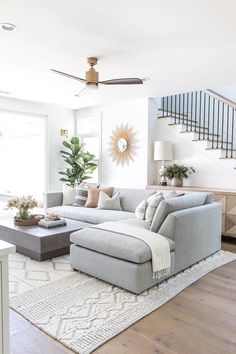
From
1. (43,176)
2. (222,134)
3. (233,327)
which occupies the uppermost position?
(222,134)

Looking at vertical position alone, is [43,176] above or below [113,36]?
below

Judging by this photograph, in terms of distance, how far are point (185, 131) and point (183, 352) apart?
4.27 m

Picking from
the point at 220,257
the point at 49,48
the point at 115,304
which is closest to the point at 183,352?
the point at 115,304

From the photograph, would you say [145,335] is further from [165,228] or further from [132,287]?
[165,228]

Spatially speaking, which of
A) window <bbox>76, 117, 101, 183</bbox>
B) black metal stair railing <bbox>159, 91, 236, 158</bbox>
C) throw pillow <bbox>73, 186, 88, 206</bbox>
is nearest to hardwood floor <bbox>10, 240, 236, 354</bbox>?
throw pillow <bbox>73, 186, 88, 206</bbox>

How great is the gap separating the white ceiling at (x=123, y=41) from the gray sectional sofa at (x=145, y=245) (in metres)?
1.73

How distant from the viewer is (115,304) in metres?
2.44

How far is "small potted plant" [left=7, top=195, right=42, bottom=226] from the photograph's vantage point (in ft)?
12.5

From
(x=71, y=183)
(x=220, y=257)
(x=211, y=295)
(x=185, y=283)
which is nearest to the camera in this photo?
(x=211, y=295)

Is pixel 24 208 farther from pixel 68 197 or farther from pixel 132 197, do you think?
pixel 132 197

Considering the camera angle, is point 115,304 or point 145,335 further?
point 115,304

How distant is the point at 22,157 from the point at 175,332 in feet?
20.3

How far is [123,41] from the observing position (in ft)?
9.78

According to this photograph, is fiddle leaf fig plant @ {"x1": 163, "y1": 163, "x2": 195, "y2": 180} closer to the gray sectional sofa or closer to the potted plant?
the potted plant
